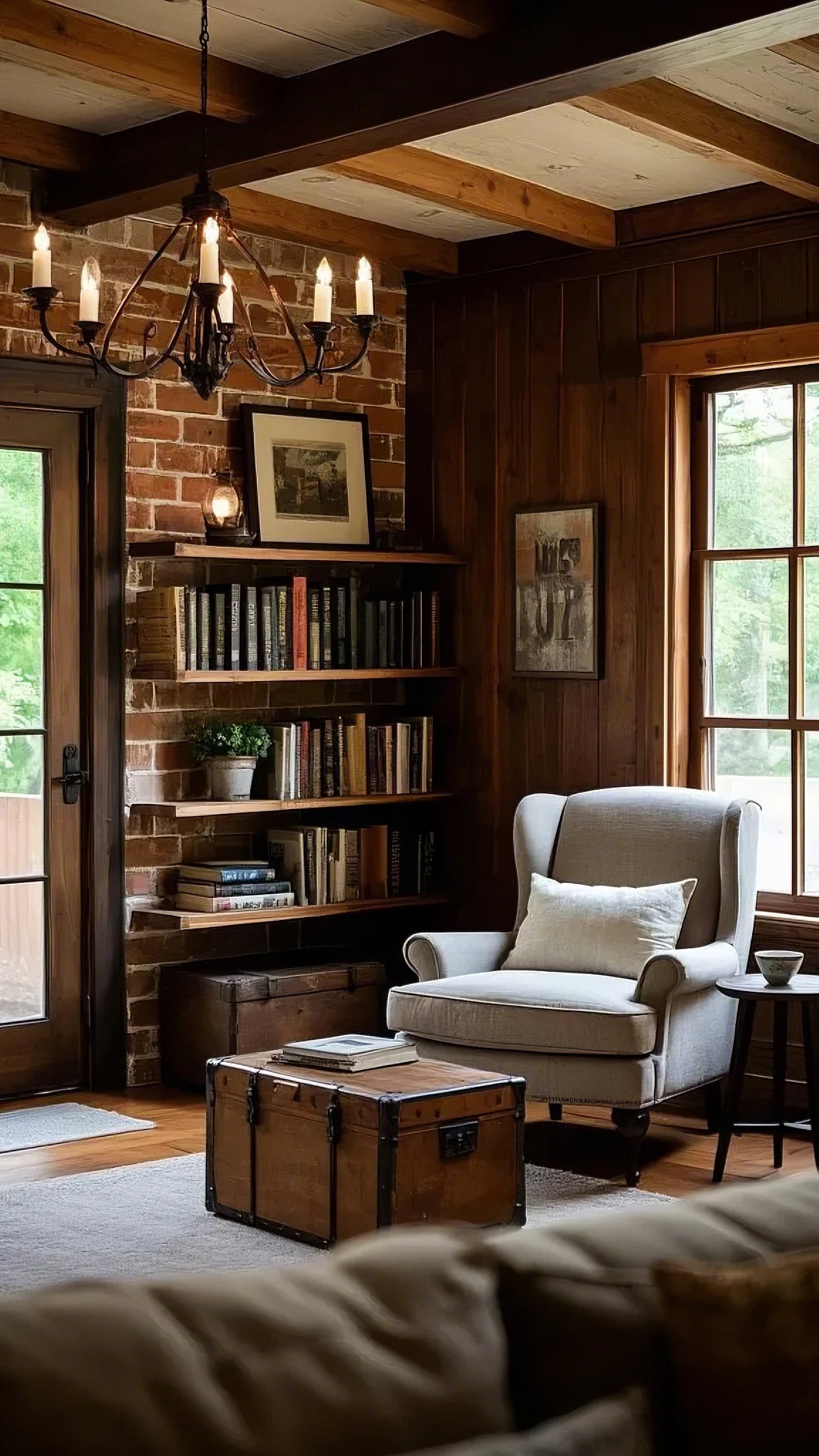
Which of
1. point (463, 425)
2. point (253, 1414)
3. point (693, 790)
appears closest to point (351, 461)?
point (463, 425)

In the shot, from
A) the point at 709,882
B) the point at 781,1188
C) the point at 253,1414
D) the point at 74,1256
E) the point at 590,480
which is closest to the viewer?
the point at 253,1414

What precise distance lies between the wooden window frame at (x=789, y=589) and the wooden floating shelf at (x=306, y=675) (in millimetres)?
976

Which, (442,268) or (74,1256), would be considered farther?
(442,268)

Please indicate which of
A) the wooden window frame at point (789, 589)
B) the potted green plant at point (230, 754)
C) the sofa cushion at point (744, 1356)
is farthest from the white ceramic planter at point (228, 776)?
the sofa cushion at point (744, 1356)

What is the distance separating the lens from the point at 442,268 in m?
5.90

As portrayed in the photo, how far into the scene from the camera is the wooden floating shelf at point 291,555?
5203 millimetres

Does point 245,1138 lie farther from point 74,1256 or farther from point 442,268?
point 442,268

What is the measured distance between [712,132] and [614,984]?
7.26 feet

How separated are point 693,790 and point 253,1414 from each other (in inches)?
157

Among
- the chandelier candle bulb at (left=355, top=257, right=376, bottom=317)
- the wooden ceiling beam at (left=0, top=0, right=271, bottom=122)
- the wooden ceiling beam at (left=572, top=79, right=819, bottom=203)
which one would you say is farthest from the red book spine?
the chandelier candle bulb at (left=355, top=257, right=376, bottom=317)

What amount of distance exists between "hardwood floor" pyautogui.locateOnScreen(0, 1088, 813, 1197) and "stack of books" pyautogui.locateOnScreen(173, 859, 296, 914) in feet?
2.01

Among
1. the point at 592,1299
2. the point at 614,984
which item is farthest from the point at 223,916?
the point at 592,1299

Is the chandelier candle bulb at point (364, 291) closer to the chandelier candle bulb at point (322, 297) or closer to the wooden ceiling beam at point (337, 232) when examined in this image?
the chandelier candle bulb at point (322, 297)

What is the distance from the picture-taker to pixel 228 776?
538 centimetres
